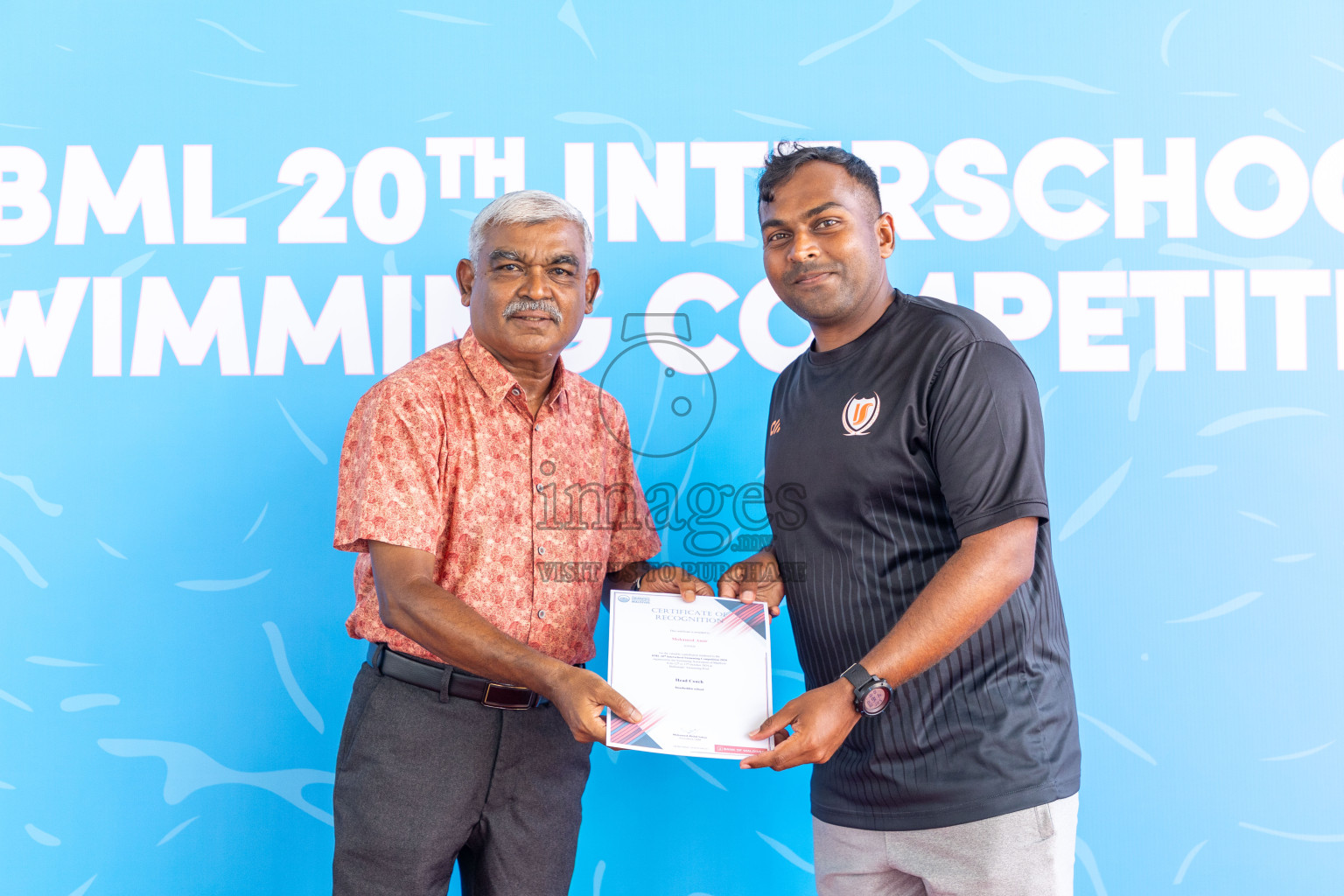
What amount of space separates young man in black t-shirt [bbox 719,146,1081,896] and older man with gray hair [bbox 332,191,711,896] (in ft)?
1.28

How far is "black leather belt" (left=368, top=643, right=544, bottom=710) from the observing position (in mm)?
1894

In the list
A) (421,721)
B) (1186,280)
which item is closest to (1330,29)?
(1186,280)

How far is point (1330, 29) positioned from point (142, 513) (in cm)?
394

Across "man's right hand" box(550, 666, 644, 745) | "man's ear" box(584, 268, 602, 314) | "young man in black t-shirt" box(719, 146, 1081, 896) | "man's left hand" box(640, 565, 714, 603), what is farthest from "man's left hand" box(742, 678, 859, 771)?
"man's ear" box(584, 268, 602, 314)

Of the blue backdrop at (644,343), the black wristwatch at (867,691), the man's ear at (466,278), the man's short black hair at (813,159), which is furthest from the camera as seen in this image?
the blue backdrop at (644,343)

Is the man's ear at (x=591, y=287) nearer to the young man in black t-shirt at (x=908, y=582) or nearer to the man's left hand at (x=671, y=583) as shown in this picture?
the young man in black t-shirt at (x=908, y=582)

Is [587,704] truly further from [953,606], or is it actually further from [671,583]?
[953,606]

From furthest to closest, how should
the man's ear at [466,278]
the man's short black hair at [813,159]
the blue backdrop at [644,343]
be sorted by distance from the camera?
the blue backdrop at [644,343], the man's ear at [466,278], the man's short black hair at [813,159]

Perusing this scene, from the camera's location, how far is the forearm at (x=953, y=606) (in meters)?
1.63

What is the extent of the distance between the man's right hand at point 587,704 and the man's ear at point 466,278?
969 millimetres

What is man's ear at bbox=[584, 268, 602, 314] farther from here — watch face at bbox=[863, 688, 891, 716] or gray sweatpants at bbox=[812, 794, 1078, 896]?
gray sweatpants at bbox=[812, 794, 1078, 896]

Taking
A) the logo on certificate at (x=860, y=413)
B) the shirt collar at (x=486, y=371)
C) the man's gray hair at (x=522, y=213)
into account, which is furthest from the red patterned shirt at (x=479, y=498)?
the logo on certificate at (x=860, y=413)

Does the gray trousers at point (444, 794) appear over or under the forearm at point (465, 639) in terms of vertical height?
under

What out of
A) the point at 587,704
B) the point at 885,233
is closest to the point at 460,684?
the point at 587,704
